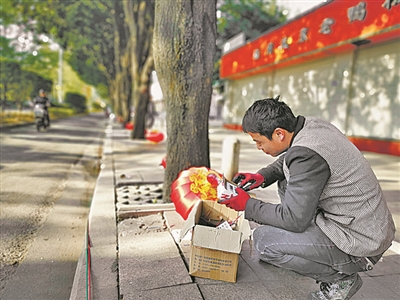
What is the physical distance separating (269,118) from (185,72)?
2.28 m

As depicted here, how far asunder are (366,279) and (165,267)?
1.68 metres

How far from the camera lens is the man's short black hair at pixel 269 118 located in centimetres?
206

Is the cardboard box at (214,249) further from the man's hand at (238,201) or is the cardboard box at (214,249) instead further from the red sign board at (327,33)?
the red sign board at (327,33)

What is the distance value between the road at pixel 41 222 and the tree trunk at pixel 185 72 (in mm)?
1465

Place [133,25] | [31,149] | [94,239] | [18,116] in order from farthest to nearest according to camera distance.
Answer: [18,116], [133,25], [31,149], [94,239]

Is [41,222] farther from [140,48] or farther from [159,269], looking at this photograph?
[140,48]

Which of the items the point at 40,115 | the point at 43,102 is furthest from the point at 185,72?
the point at 43,102

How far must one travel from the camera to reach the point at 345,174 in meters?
1.93

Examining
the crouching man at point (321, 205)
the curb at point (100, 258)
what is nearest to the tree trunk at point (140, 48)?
the curb at point (100, 258)

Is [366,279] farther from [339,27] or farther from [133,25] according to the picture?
[133,25]

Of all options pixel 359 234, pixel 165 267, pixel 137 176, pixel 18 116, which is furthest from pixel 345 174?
pixel 18 116

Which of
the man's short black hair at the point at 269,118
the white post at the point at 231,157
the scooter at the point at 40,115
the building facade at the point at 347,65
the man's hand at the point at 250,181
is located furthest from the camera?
the scooter at the point at 40,115

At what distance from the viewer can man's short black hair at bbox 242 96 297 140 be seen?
2064mm

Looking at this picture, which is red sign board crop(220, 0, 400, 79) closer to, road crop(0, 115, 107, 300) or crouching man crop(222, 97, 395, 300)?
crouching man crop(222, 97, 395, 300)
